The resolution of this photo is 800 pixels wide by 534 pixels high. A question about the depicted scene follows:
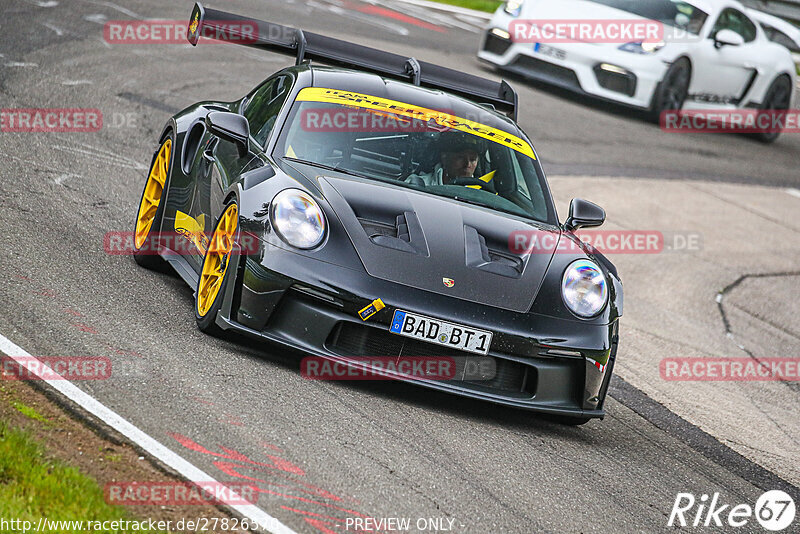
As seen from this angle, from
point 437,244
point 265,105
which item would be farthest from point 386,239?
point 265,105

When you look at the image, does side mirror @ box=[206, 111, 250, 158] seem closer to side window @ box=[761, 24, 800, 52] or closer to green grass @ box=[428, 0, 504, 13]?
side window @ box=[761, 24, 800, 52]

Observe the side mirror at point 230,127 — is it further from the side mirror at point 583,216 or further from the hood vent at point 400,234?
the side mirror at point 583,216

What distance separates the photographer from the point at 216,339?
5590 mm

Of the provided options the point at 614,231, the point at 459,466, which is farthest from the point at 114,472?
A: the point at 614,231

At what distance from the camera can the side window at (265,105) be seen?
6.47 meters

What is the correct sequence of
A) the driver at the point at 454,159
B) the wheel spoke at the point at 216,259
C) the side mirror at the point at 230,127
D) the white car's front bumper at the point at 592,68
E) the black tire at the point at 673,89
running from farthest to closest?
the black tire at the point at 673,89 → the white car's front bumper at the point at 592,68 → the driver at the point at 454,159 → the side mirror at the point at 230,127 → the wheel spoke at the point at 216,259

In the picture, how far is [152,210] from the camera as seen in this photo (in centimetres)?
708

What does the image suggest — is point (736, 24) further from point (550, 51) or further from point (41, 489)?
point (41, 489)

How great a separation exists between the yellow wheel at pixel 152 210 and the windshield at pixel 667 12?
10207mm

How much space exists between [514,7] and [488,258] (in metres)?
11.0

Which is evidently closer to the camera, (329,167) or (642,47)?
(329,167)

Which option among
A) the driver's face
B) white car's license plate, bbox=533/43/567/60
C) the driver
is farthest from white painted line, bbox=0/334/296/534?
white car's license plate, bbox=533/43/567/60

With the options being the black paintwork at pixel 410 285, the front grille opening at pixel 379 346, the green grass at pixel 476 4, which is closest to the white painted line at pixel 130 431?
the black paintwork at pixel 410 285

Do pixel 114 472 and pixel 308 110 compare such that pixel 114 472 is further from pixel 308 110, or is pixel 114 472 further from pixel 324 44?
pixel 324 44
